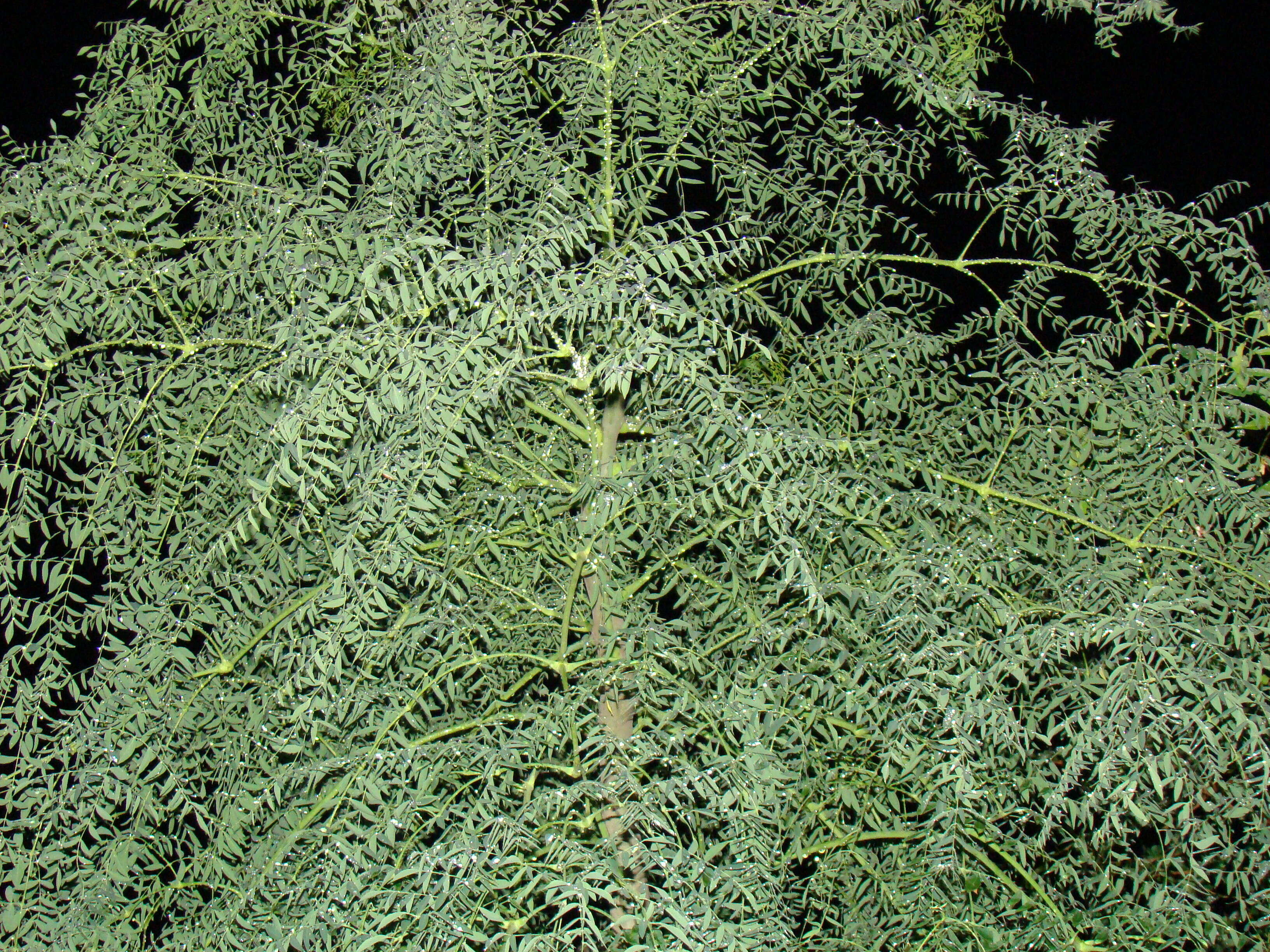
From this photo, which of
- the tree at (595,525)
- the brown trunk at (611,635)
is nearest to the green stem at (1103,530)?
the tree at (595,525)

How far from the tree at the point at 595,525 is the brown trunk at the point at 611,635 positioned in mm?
Result: 12

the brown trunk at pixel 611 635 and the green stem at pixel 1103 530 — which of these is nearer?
the brown trunk at pixel 611 635

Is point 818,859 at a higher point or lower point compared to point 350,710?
lower

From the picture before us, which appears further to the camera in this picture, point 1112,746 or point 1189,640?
point 1189,640

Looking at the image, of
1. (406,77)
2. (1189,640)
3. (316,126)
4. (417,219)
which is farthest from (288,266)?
(1189,640)

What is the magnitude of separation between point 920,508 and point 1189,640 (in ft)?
1.63

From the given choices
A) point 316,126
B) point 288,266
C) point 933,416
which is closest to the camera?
point 288,266

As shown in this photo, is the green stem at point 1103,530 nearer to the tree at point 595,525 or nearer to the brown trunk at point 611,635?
the tree at point 595,525

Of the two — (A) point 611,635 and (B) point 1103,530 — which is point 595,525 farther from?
(B) point 1103,530

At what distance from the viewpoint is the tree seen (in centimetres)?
170

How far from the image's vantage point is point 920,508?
2.21 m

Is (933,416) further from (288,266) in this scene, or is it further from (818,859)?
(288,266)

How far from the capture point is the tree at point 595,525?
66.9 inches

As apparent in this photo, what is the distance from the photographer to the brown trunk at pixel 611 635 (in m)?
1.85
